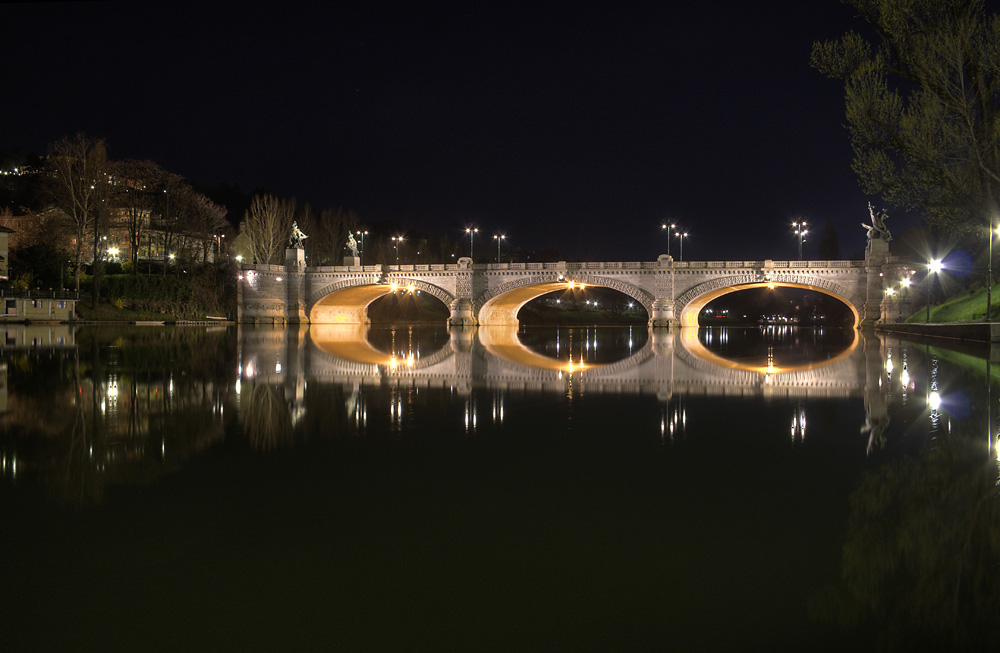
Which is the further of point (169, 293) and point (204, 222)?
point (204, 222)

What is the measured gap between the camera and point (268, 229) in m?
75.6

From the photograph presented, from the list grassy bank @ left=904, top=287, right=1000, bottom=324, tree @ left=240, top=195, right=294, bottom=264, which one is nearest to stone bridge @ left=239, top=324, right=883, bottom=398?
grassy bank @ left=904, top=287, right=1000, bottom=324

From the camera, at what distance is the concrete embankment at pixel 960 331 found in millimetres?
30769

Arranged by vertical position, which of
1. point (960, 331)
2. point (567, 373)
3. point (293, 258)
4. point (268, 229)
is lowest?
point (567, 373)

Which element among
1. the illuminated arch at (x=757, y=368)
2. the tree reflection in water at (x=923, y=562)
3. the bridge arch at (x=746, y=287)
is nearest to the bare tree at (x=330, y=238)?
the bridge arch at (x=746, y=287)

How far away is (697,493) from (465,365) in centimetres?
1629

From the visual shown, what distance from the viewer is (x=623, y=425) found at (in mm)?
11367

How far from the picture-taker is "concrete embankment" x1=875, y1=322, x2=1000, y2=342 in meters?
30.8

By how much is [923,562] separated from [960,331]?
36232 millimetres

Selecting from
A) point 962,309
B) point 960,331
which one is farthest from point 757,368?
point 962,309

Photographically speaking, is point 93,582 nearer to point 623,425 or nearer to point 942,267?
point 623,425

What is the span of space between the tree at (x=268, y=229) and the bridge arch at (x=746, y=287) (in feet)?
143

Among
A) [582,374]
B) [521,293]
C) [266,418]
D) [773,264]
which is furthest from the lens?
[521,293]

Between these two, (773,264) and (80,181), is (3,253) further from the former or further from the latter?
(773,264)
